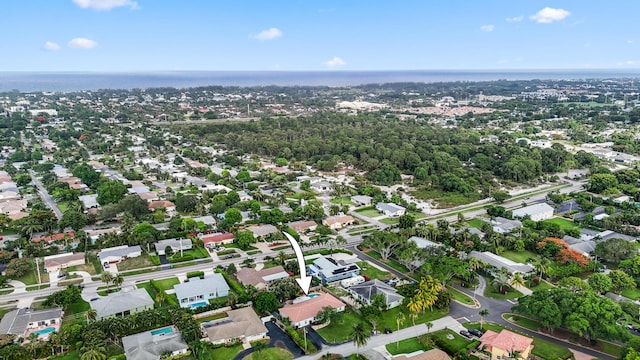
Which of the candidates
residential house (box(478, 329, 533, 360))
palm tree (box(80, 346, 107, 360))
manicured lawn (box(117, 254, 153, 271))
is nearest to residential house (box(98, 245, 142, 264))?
manicured lawn (box(117, 254, 153, 271))

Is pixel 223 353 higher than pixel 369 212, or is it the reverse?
pixel 369 212

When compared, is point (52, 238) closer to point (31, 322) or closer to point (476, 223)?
point (31, 322)

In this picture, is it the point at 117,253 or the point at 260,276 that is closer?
the point at 260,276

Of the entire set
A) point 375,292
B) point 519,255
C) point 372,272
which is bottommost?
point 372,272

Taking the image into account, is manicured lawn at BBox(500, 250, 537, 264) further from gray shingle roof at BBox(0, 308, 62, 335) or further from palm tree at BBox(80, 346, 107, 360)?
gray shingle roof at BBox(0, 308, 62, 335)

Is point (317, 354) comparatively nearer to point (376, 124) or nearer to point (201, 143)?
point (201, 143)

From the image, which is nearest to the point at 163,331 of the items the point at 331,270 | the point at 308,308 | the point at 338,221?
the point at 308,308

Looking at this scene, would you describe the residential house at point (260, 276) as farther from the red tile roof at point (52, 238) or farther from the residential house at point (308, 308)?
the red tile roof at point (52, 238)
